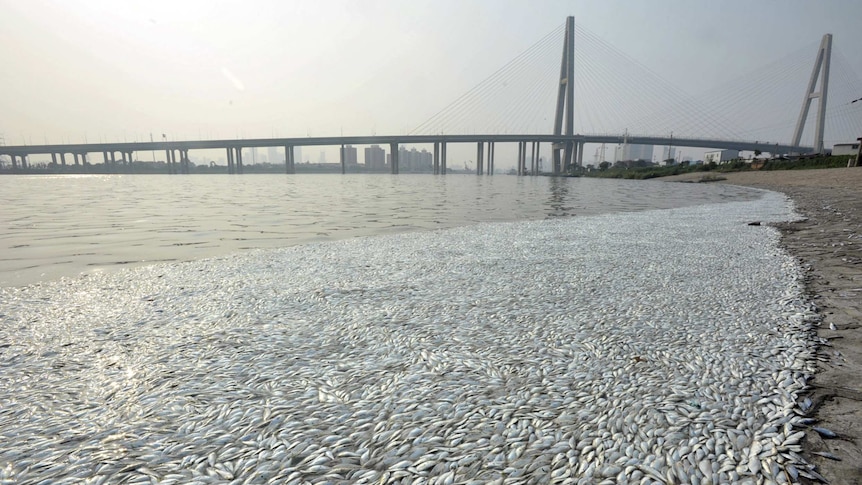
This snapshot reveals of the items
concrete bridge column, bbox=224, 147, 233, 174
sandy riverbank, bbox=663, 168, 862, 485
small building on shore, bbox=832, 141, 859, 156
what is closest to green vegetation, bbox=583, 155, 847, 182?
small building on shore, bbox=832, 141, 859, 156

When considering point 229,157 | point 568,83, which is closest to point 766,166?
point 568,83

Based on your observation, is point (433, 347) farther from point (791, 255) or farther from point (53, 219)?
point (53, 219)

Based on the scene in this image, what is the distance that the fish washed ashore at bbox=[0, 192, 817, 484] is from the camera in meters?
1.78

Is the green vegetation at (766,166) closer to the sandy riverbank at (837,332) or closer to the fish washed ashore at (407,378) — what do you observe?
the sandy riverbank at (837,332)

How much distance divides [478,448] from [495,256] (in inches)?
179

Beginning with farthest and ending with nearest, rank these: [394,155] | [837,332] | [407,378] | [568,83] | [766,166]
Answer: [394,155]
[568,83]
[766,166]
[837,332]
[407,378]

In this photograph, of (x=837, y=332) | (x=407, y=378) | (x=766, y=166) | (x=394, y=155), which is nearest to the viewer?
(x=407, y=378)

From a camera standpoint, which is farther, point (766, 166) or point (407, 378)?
point (766, 166)

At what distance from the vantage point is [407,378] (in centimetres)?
249

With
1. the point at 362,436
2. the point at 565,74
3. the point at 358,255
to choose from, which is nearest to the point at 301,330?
the point at 362,436

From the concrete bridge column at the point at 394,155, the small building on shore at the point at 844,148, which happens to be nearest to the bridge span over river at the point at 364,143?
the concrete bridge column at the point at 394,155

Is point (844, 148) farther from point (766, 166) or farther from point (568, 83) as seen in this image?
point (568, 83)

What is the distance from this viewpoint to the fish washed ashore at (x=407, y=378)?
178 centimetres

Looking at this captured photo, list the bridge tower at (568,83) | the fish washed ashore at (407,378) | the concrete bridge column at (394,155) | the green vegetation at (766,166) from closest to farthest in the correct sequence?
the fish washed ashore at (407,378) < the green vegetation at (766,166) < the bridge tower at (568,83) < the concrete bridge column at (394,155)
